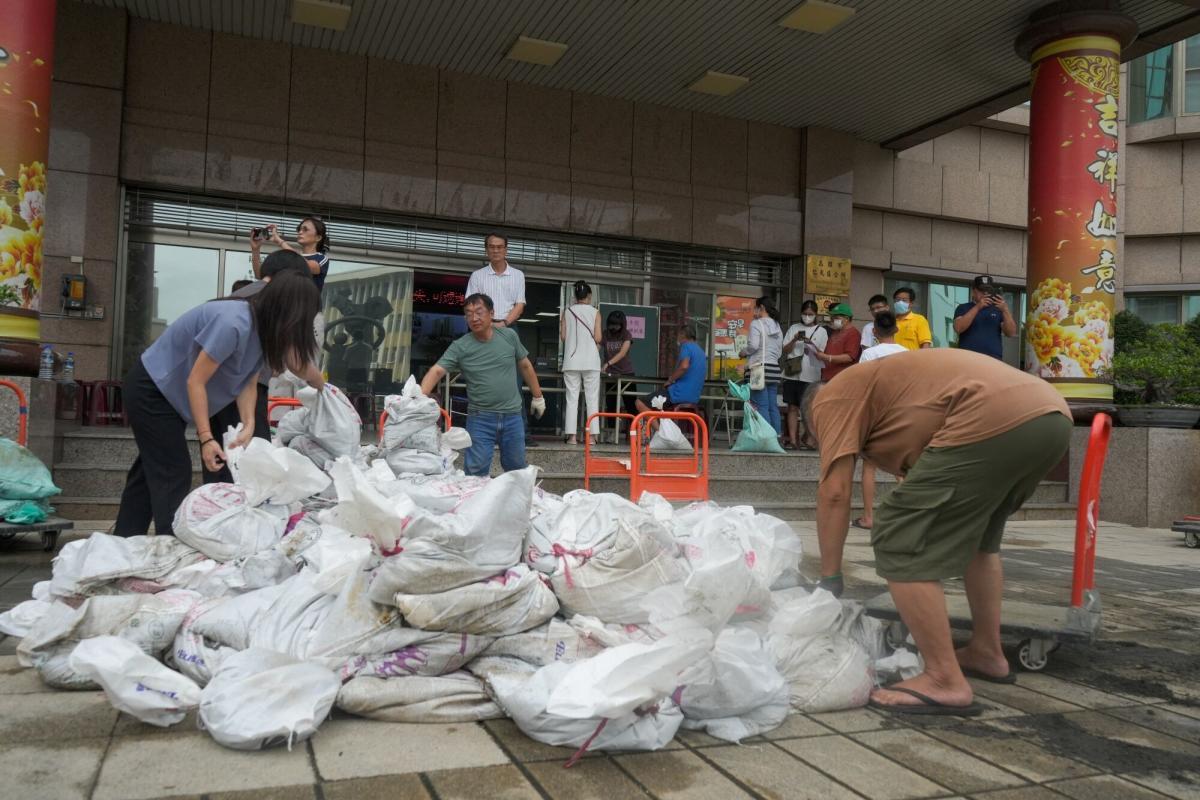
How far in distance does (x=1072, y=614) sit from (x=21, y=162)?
784 cm

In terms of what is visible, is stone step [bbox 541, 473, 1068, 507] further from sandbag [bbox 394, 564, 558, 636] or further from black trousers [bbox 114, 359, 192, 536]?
sandbag [bbox 394, 564, 558, 636]

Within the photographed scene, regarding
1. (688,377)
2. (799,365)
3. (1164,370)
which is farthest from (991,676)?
(1164,370)

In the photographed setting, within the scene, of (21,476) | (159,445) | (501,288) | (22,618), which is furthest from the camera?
(501,288)

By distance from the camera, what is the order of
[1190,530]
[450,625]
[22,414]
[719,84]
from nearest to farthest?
[450,625] → [22,414] → [1190,530] → [719,84]

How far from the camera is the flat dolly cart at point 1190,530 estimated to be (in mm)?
7914

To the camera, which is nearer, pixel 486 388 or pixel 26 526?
pixel 26 526

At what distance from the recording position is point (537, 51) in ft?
36.1

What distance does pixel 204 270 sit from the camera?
1076 cm

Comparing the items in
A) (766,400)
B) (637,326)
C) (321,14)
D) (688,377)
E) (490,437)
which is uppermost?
(321,14)

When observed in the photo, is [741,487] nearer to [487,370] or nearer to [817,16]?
[487,370]

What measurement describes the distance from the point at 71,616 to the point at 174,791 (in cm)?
117

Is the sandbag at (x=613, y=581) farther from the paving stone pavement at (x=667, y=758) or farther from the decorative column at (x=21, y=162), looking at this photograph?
the decorative column at (x=21, y=162)

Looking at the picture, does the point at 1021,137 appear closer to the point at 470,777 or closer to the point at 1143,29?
the point at 1143,29

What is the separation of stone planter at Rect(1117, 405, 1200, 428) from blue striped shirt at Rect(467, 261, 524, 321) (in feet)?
22.7
